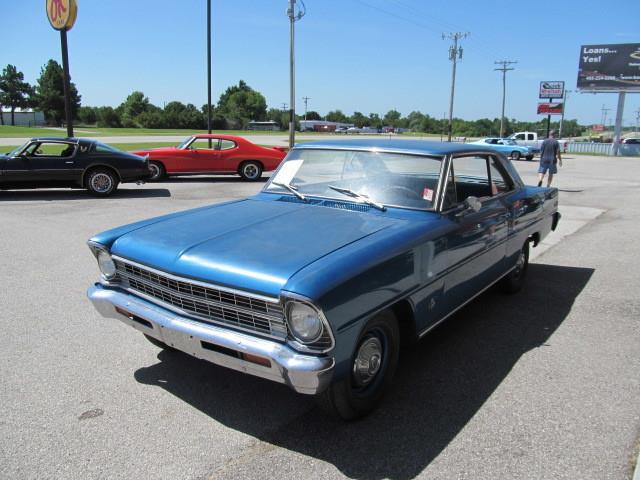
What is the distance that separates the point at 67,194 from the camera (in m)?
12.1

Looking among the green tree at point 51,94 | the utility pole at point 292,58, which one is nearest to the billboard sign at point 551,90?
the utility pole at point 292,58

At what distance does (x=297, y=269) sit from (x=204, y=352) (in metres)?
0.70

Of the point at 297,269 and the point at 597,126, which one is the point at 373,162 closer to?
the point at 297,269

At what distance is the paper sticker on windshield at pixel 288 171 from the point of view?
4348 mm

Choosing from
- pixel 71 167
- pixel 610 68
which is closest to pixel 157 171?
pixel 71 167

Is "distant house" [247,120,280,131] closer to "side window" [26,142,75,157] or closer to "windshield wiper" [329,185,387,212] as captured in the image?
"side window" [26,142,75,157]

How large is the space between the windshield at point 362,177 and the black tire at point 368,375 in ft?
3.32

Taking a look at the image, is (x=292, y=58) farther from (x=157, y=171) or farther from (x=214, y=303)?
(x=214, y=303)

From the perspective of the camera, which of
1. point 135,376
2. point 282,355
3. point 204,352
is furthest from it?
point 135,376

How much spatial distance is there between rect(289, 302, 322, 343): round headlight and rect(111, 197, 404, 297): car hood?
13 centimetres

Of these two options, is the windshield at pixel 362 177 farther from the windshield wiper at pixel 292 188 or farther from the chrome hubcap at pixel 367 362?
the chrome hubcap at pixel 367 362

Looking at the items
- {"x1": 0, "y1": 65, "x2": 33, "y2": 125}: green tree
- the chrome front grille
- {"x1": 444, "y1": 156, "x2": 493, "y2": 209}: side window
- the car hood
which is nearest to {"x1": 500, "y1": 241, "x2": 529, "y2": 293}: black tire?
{"x1": 444, "y1": 156, "x2": 493, "y2": 209}: side window

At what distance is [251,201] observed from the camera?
4.19 m

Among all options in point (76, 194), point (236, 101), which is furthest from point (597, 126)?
point (76, 194)
